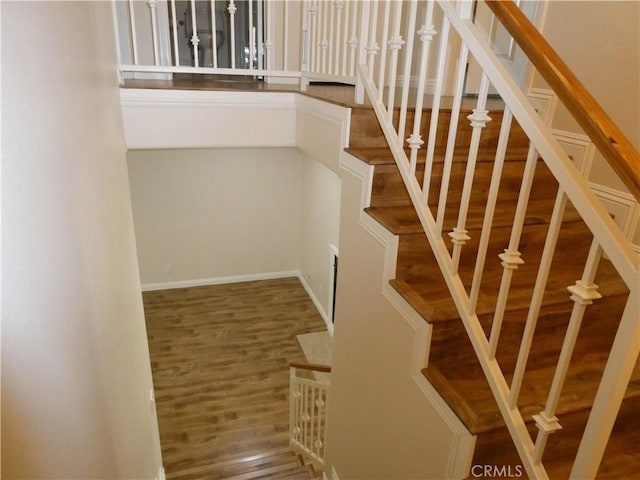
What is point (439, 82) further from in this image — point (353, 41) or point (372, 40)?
point (353, 41)

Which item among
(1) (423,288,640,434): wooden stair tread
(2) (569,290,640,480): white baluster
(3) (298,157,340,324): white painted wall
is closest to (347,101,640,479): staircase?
(1) (423,288,640,434): wooden stair tread

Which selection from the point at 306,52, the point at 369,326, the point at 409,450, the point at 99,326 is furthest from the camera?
the point at 306,52

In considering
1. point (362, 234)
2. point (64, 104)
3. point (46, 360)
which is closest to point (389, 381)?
point (362, 234)

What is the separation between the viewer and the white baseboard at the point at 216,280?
6.76 meters

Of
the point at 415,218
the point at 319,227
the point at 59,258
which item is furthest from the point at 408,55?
the point at 319,227

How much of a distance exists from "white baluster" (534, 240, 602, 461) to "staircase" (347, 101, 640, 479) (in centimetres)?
19

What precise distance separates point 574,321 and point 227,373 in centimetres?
465

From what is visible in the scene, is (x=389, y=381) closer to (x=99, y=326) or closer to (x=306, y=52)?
(x=99, y=326)

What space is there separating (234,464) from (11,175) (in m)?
3.89

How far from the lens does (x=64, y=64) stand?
45.3 inches

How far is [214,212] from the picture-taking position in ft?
21.5

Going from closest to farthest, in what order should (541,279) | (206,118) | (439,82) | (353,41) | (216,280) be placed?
(541,279)
(439,82)
(353,41)
(206,118)
(216,280)

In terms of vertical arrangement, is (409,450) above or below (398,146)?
below

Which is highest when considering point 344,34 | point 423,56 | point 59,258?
point 344,34
